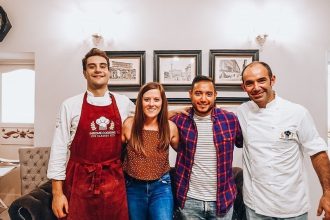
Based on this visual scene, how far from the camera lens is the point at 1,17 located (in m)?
2.84

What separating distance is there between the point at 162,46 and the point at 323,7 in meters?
1.77

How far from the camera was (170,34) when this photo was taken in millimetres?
2803

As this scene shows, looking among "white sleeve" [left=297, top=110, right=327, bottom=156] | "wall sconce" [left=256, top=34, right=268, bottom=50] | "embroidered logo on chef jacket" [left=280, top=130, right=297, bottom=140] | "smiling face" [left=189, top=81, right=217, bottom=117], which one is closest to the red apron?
"smiling face" [left=189, top=81, right=217, bottom=117]

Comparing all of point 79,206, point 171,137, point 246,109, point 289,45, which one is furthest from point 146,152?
point 289,45

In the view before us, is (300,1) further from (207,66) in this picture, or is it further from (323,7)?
(207,66)

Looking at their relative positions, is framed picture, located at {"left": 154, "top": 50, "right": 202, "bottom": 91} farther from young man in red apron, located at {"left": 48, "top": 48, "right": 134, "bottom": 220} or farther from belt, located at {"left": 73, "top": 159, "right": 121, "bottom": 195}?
belt, located at {"left": 73, "top": 159, "right": 121, "bottom": 195}

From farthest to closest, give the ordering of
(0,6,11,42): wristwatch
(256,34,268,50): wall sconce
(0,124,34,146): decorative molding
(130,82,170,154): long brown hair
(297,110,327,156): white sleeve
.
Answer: (0,124,34,146): decorative molding, (0,6,11,42): wristwatch, (256,34,268,50): wall sconce, (130,82,170,154): long brown hair, (297,110,327,156): white sleeve

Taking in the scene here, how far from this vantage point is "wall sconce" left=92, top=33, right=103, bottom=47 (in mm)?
2729

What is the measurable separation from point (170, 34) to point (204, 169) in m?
1.69

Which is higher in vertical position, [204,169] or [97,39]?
[97,39]

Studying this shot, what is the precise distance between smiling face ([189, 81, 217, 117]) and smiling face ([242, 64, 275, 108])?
9.2 inches

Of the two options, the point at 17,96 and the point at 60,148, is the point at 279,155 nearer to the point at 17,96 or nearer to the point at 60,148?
the point at 60,148

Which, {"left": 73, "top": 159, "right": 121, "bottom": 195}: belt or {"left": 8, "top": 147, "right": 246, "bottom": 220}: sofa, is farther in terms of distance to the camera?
{"left": 8, "top": 147, "right": 246, "bottom": 220}: sofa

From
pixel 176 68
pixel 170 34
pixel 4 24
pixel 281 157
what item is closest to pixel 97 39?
pixel 170 34
